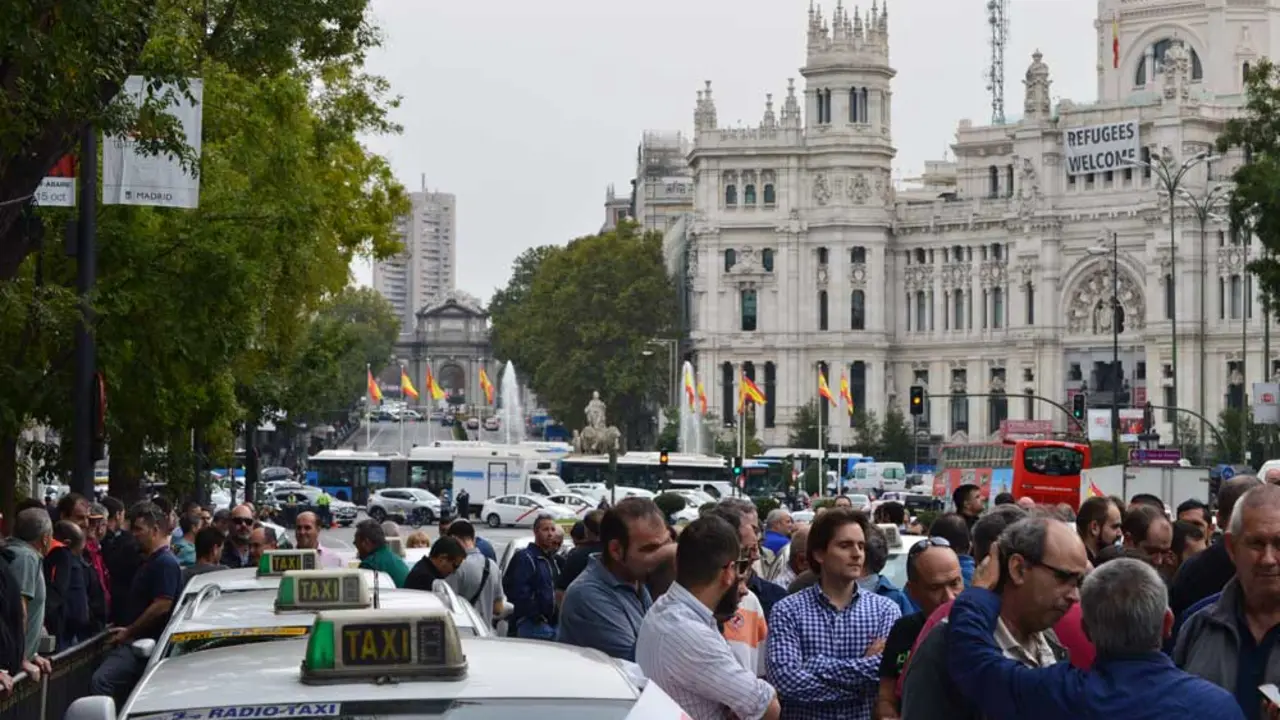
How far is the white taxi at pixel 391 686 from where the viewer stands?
240 inches

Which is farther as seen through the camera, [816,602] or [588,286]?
[588,286]

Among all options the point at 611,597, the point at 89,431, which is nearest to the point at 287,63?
Answer: the point at 89,431

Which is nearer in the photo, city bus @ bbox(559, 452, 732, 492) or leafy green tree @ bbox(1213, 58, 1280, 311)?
leafy green tree @ bbox(1213, 58, 1280, 311)

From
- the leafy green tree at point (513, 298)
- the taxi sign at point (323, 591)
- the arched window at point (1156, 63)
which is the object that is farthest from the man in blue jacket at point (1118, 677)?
the leafy green tree at point (513, 298)

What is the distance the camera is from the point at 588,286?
128 m

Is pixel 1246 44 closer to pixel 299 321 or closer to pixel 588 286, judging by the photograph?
pixel 588 286

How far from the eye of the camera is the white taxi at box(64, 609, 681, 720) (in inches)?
240

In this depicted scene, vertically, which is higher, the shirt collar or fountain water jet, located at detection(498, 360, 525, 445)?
fountain water jet, located at detection(498, 360, 525, 445)

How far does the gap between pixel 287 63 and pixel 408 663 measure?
1909 centimetres

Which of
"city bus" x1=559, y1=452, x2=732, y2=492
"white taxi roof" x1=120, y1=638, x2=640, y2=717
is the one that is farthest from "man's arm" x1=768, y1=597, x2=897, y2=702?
"city bus" x1=559, y1=452, x2=732, y2=492

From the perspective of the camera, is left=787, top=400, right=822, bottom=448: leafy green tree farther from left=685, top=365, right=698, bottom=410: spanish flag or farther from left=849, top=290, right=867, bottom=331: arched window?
left=685, top=365, right=698, bottom=410: spanish flag

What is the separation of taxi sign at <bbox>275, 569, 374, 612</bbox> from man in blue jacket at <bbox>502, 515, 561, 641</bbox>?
655 cm

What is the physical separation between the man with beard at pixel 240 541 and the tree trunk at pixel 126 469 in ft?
33.4

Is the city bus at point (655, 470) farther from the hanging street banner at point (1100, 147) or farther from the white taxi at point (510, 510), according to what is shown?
the hanging street banner at point (1100, 147)
